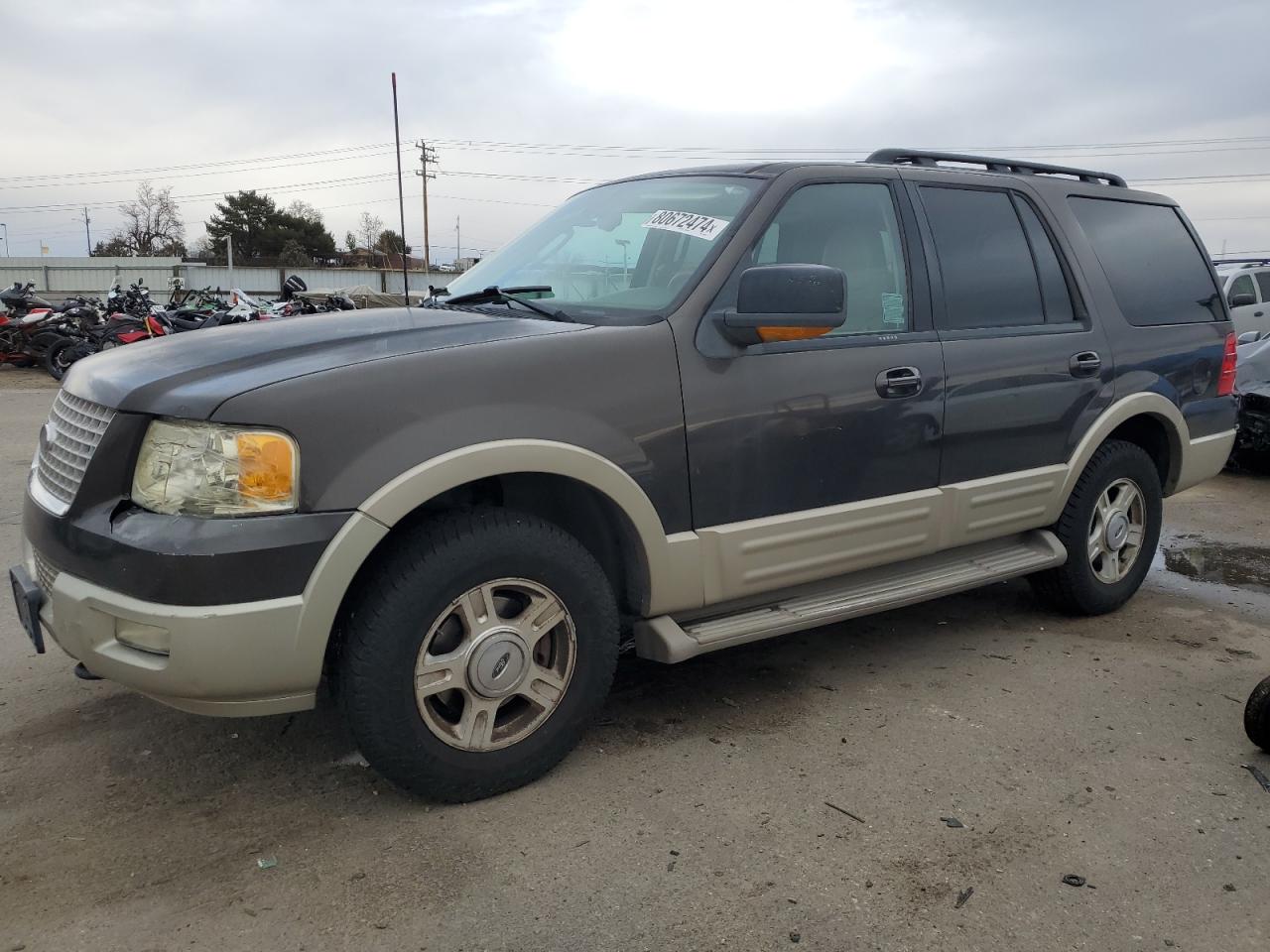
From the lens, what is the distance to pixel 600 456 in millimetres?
2963

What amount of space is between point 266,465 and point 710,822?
1.50 m

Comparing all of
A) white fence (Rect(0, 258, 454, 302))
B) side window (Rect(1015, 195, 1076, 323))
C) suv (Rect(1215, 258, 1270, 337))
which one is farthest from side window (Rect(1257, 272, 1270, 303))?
white fence (Rect(0, 258, 454, 302))

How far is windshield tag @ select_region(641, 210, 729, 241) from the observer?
136 inches

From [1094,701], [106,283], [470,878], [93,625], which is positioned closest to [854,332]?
[1094,701]

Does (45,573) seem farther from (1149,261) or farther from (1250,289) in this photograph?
(1250,289)

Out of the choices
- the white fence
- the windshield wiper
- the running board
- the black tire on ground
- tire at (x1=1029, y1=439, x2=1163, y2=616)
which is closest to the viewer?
the running board

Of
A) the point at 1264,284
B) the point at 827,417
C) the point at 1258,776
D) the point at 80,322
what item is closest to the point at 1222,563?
the point at 1258,776

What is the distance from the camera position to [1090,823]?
9.39 feet

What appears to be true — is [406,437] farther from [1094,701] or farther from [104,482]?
[1094,701]

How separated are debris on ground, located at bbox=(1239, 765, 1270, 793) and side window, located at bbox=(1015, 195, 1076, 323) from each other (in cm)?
189

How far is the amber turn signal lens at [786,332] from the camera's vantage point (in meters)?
3.16

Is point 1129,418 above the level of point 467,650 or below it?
above

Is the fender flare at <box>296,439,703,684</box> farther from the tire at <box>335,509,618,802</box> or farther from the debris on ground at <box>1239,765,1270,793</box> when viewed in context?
the debris on ground at <box>1239,765,1270,793</box>

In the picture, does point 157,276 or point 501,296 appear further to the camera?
point 157,276
